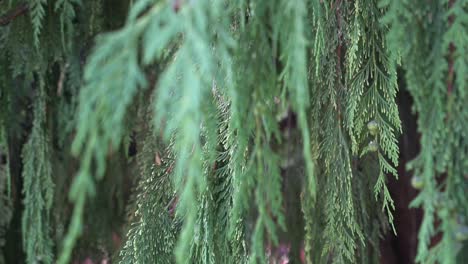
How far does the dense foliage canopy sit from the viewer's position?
67cm

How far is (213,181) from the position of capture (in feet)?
4.17

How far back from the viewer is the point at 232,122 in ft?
3.35

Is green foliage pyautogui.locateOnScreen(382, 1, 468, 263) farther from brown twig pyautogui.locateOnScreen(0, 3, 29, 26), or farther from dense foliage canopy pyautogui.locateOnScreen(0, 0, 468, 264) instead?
brown twig pyautogui.locateOnScreen(0, 3, 29, 26)

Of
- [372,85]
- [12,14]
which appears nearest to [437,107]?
[372,85]

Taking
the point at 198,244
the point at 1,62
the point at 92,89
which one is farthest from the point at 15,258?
the point at 92,89

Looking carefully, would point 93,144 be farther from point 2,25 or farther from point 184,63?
point 2,25

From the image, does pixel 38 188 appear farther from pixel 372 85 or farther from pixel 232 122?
pixel 372 85

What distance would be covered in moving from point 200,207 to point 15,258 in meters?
1.02

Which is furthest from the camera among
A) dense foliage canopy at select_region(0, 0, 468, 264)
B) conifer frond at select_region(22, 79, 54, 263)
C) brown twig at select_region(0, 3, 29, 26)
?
conifer frond at select_region(22, 79, 54, 263)

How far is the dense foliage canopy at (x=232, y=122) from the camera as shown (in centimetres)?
67

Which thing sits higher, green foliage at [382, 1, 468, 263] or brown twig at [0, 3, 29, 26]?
brown twig at [0, 3, 29, 26]

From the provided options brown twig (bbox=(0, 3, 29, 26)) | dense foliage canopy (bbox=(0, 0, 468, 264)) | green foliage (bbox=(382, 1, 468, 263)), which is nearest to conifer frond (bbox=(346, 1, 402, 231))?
dense foliage canopy (bbox=(0, 0, 468, 264))

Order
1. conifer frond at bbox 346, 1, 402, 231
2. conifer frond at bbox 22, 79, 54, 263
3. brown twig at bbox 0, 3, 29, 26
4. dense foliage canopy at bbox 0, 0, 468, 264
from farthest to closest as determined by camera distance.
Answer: conifer frond at bbox 22, 79, 54, 263
brown twig at bbox 0, 3, 29, 26
conifer frond at bbox 346, 1, 402, 231
dense foliage canopy at bbox 0, 0, 468, 264

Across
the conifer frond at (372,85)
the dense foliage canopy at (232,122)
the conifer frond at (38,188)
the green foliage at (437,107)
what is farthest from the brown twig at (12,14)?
the green foliage at (437,107)
